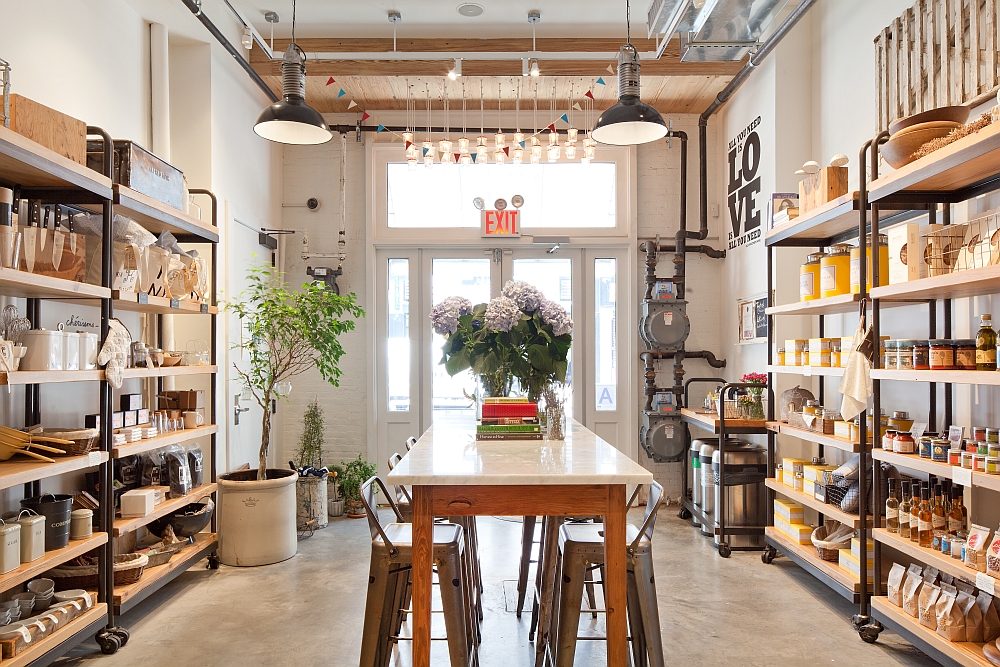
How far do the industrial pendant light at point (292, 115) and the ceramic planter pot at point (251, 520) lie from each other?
2.15 m

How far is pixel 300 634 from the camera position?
334cm

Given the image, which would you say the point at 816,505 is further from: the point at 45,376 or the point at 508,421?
the point at 45,376

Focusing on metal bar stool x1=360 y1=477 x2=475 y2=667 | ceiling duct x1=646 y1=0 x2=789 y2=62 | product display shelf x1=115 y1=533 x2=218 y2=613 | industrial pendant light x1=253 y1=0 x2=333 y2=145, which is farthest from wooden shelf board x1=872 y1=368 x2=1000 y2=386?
product display shelf x1=115 y1=533 x2=218 y2=613

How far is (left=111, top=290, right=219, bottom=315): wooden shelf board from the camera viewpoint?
3.29 metres

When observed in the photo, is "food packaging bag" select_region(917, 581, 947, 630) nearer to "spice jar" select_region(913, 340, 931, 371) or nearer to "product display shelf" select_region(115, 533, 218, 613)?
"spice jar" select_region(913, 340, 931, 371)

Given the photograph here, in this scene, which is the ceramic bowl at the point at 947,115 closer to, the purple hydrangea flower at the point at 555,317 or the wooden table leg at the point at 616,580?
the purple hydrangea flower at the point at 555,317

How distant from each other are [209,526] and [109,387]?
1.70m

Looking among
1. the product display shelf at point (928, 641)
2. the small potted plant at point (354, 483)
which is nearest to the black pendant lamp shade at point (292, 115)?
the small potted plant at point (354, 483)

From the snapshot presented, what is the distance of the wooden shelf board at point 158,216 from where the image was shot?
328 cm

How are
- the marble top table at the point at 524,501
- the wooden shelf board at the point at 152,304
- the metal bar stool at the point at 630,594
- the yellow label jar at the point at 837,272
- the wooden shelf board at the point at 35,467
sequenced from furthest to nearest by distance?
the yellow label jar at the point at 837,272 < the wooden shelf board at the point at 152,304 < the wooden shelf board at the point at 35,467 < the metal bar stool at the point at 630,594 < the marble top table at the point at 524,501

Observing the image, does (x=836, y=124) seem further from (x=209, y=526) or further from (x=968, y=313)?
(x=209, y=526)

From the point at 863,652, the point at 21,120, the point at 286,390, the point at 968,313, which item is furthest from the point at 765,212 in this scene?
the point at 21,120

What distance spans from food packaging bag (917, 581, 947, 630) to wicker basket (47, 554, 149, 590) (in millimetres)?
3628

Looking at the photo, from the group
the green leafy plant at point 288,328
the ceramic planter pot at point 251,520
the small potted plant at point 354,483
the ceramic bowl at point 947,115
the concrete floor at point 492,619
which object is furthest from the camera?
the small potted plant at point 354,483
